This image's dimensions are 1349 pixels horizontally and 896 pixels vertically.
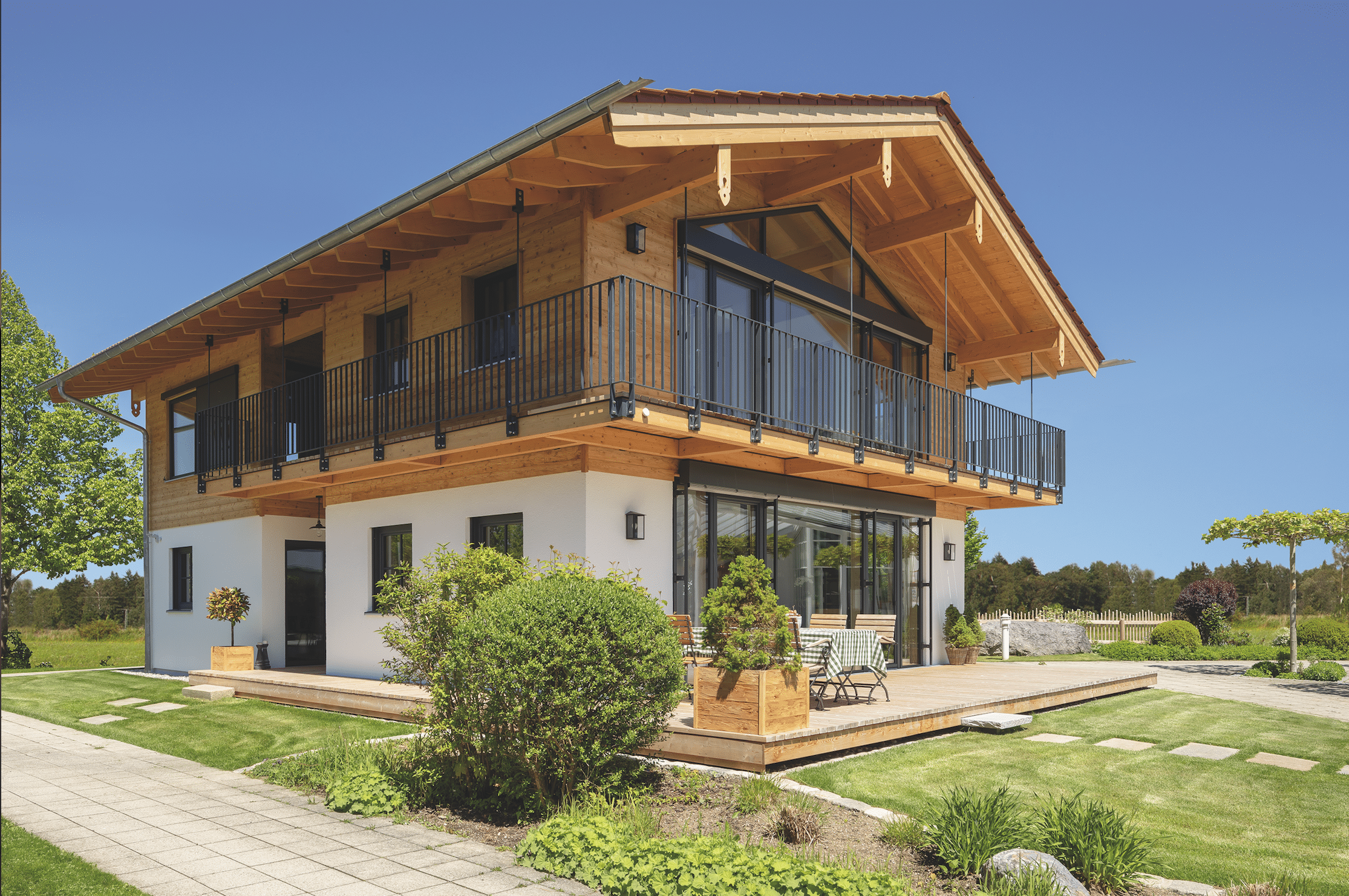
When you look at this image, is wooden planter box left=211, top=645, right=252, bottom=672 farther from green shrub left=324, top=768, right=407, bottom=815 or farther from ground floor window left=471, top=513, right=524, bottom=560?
green shrub left=324, top=768, right=407, bottom=815

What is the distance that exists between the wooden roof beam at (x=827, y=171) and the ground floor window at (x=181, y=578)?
1247 centimetres

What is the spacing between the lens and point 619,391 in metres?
9.92

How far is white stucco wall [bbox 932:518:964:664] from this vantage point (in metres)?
15.9

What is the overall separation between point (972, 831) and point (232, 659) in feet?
39.5

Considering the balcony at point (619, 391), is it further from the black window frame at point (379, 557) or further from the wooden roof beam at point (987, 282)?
the wooden roof beam at point (987, 282)

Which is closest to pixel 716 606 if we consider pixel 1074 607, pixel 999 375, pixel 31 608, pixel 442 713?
pixel 442 713

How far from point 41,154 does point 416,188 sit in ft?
22.1

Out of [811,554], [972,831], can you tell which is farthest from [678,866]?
[811,554]

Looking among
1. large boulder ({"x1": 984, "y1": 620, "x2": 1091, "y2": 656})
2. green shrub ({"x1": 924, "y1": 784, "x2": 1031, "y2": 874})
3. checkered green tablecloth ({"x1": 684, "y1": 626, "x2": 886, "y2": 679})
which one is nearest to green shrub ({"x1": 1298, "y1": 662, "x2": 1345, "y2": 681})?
large boulder ({"x1": 984, "y1": 620, "x2": 1091, "y2": 656})

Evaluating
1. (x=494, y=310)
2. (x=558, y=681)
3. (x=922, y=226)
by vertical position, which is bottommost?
(x=558, y=681)

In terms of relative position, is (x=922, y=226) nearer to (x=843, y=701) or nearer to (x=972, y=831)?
(x=843, y=701)

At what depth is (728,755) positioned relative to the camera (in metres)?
7.62

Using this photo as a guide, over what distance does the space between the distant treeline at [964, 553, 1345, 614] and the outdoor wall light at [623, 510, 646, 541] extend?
90.9 ft

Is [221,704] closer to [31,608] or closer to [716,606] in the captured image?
[716,606]
